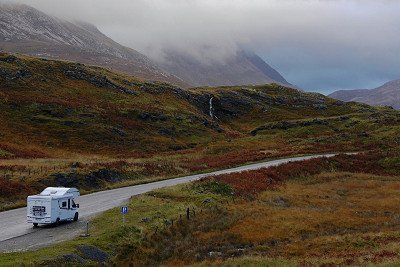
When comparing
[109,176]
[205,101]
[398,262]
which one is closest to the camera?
[398,262]

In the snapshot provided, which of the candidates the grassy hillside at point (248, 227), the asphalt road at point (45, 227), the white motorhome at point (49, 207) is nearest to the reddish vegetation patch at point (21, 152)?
the asphalt road at point (45, 227)

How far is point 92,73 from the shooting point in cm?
13700

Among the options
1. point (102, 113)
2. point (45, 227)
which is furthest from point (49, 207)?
point (102, 113)

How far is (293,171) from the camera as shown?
65188 millimetres

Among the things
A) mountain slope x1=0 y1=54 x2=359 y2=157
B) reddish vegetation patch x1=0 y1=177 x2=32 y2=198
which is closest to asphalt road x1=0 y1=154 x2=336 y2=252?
reddish vegetation patch x1=0 y1=177 x2=32 y2=198

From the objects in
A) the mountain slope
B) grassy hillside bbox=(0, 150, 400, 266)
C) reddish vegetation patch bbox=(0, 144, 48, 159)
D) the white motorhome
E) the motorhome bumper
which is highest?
the mountain slope

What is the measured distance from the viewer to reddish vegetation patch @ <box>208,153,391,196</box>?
53.8 m

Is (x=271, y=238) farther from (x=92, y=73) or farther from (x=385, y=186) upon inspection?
(x=92, y=73)

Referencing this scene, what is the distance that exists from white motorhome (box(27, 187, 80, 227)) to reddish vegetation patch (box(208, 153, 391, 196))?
70.5ft

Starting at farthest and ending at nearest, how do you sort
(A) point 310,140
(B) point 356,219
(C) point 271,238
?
1. (A) point 310,140
2. (B) point 356,219
3. (C) point 271,238

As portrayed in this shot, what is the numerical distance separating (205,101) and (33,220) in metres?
128

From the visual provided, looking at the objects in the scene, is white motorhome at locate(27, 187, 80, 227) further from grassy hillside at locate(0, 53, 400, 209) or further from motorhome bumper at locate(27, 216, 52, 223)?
grassy hillside at locate(0, 53, 400, 209)

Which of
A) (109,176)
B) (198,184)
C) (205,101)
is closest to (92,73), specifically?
(205,101)

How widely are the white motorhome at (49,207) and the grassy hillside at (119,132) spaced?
10.1 metres
